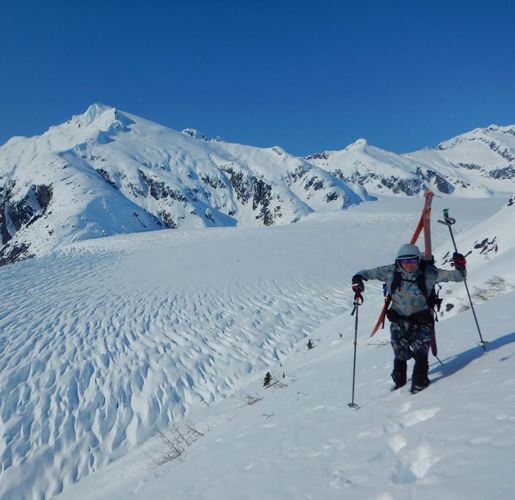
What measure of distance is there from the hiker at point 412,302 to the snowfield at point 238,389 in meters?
0.49

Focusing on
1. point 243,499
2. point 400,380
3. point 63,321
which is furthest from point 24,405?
point 400,380

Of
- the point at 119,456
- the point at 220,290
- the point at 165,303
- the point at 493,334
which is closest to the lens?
the point at 493,334

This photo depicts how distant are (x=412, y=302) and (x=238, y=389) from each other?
668cm

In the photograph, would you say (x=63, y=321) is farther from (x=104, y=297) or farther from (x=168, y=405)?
(x=168, y=405)

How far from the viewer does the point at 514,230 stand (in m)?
10.8

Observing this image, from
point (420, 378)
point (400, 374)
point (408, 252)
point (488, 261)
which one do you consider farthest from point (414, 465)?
point (488, 261)

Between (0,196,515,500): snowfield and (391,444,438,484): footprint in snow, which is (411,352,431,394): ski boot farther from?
(391,444,438,484): footprint in snow

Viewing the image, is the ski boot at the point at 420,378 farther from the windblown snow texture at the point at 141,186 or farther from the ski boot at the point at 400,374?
the windblown snow texture at the point at 141,186

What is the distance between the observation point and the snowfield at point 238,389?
9.82 feet

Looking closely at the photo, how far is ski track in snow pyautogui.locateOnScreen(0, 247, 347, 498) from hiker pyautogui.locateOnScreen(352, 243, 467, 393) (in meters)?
6.61

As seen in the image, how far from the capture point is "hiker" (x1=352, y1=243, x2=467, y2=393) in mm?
4656

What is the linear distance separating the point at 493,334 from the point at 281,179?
154 meters

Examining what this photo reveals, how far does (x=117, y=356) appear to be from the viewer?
11273 mm

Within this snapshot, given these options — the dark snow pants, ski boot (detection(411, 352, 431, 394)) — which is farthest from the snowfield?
the dark snow pants
